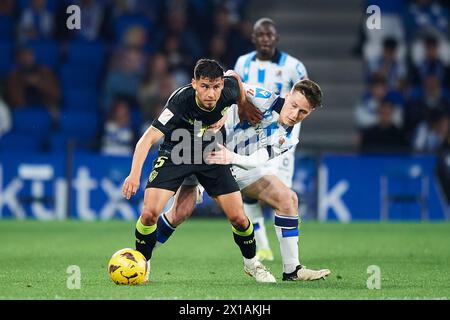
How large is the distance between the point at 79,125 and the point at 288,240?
31.8 ft

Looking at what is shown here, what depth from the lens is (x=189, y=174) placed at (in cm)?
838

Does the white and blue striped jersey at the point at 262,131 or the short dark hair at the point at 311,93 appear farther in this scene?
the white and blue striped jersey at the point at 262,131

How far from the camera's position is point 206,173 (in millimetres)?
8406

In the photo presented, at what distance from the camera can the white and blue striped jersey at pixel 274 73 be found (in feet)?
36.0

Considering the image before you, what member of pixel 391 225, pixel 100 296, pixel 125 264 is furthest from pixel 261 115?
pixel 391 225

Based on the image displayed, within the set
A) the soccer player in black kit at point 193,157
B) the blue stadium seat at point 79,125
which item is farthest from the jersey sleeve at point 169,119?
the blue stadium seat at point 79,125

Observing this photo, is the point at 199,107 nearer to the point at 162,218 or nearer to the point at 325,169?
the point at 162,218

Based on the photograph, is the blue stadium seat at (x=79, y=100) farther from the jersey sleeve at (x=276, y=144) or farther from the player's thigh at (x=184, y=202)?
the jersey sleeve at (x=276, y=144)

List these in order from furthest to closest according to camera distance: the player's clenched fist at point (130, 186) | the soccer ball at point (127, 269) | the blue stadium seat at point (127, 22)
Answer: the blue stadium seat at point (127, 22) → the soccer ball at point (127, 269) → the player's clenched fist at point (130, 186)

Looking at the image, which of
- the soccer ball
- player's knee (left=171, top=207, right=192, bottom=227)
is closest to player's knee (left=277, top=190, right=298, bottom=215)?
player's knee (left=171, top=207, right=192, bottom=227)

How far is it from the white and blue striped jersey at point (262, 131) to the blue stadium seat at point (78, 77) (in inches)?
377

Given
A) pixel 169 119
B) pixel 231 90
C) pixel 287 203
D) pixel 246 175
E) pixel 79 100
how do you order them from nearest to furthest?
pixel 169 119
pixel 231 90
pixel 287 203
pixel 246 175
pixel 79 100

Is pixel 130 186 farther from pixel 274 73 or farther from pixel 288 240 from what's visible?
pixel 274 73

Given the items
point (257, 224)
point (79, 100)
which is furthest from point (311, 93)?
point (79, 100)
